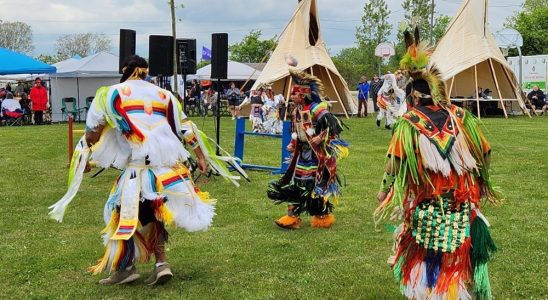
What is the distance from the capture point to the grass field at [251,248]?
4809 mm

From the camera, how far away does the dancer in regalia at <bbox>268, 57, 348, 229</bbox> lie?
22.0ft

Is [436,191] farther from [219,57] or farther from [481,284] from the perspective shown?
[219,57]

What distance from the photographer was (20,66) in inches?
880

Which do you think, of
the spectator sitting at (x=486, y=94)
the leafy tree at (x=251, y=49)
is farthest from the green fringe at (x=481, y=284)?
the leafy tree at (x=251, y=49)

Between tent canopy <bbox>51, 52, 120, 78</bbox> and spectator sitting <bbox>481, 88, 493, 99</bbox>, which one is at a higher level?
tent canopy <bbox>51, 52, 120, 78</bbox>

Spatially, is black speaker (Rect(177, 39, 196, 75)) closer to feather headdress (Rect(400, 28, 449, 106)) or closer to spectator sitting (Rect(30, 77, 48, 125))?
feather headdress (Rect(400, 28, 449, 106))

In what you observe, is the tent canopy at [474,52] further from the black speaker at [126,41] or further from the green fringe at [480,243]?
the green fringe at [480,243]

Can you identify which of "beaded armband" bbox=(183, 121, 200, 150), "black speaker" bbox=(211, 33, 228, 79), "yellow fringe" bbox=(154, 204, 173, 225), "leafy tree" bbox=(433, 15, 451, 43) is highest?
"leafy tree" bbox=(433, 15, 451, 43)

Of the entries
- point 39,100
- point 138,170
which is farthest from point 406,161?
point 39,100

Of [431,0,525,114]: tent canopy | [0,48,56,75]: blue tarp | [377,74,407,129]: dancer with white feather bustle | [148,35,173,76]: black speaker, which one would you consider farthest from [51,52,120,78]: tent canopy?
[148,35,173,76]: black speaker

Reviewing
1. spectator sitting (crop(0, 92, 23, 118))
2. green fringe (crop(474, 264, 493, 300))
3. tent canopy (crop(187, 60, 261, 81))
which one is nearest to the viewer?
green fringe (crop(474, 264, 493, 300))

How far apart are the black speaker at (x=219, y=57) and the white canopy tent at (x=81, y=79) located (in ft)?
47.9

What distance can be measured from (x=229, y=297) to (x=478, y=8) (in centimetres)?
2121

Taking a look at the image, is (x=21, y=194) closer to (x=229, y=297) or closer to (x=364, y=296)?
(x=229, y=297)
